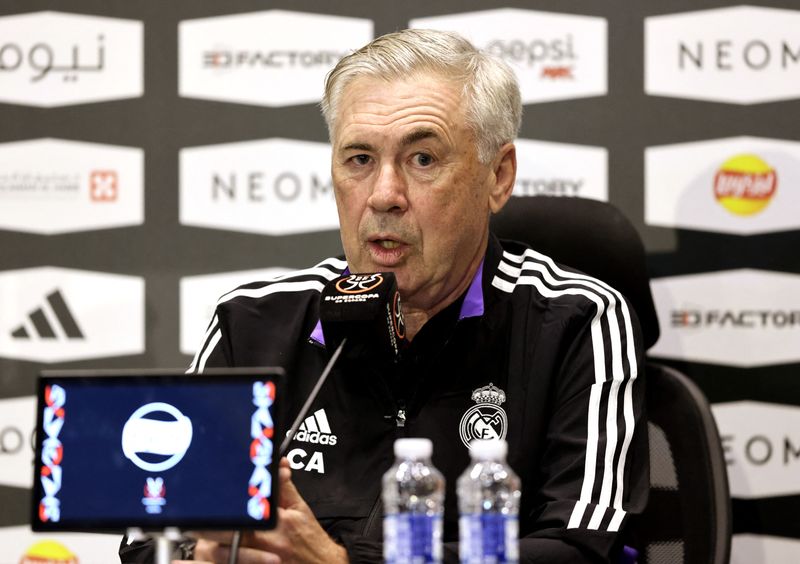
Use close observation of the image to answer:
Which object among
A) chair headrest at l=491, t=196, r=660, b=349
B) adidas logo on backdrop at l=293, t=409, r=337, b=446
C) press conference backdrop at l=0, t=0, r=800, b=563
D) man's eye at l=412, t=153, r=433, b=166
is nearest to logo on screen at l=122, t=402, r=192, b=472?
adidas logo on backdrop at l=293, t=409, r=337, b=446

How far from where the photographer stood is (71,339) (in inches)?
110

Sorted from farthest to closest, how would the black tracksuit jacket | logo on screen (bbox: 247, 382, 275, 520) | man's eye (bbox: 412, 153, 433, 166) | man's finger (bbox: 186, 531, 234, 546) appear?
1. man's eye (bbox: 412, 153, 433, 166)
2. the black tracksuit jacket
3. man's finger (bbox: 186, 531, 234, 546)
4. logo on screen (bbox: 247, 382, 275, 520)

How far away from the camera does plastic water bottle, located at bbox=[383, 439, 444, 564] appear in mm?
1153

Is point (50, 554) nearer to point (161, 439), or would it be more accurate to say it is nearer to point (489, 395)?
point (489, 395)

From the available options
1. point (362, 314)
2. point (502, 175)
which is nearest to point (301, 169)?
point (502, 175)

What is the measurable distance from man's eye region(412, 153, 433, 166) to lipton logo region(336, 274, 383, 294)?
0.41m

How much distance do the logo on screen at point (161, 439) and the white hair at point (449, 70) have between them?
97 centimetres

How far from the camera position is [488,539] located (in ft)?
3.81

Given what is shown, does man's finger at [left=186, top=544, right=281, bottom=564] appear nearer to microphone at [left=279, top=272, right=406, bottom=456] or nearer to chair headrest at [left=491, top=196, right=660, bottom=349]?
microphone at [left=279, top=272, right=406, bottom=456]

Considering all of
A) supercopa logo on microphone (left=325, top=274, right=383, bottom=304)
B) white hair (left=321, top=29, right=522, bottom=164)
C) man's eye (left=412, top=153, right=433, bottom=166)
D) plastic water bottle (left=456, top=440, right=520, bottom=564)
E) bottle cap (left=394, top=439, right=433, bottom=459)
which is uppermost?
white hair (left=321, top=29, right=522, bottom=164)

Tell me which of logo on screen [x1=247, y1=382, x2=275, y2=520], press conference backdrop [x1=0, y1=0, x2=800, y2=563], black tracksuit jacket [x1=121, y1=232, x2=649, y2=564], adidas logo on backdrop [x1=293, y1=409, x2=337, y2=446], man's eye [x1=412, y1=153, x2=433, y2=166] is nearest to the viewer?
logo on screen [x1=247, y1=382, x2=275, y2=520]

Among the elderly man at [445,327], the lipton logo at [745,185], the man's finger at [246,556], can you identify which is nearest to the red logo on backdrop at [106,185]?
the elderly man at [445,327]

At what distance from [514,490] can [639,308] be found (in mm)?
883

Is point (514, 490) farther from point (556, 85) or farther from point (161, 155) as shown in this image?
point (161, 155)
